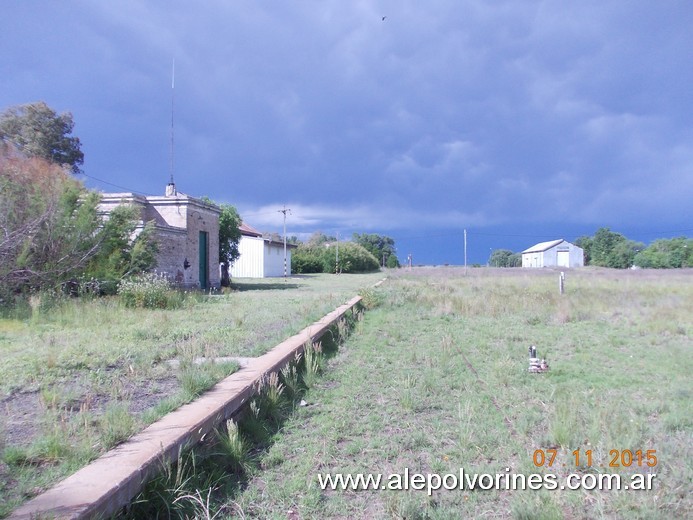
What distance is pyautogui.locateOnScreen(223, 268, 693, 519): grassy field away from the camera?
2449 millimetres

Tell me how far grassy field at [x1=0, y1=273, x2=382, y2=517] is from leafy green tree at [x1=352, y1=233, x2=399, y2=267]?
78.1 m

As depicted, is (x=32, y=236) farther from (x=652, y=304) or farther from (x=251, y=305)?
(x=652, y=304)

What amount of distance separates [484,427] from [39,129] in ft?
105

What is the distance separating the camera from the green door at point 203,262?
726 inches

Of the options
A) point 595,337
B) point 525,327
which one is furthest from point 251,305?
point 595,337

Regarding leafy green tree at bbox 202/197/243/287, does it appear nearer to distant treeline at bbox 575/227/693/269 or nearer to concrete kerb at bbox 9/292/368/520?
concrete kerb at bbox 9/292/368/520

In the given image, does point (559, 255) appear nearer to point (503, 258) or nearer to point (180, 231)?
point (503, 258)

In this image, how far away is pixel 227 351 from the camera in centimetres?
560

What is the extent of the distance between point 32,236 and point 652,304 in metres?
17.2

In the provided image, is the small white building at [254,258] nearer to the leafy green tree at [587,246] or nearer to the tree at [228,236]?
the tree at [228,236]

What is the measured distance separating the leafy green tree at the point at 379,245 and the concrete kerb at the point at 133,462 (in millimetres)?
82457

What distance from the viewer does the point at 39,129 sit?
1030 inches

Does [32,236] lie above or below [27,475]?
above

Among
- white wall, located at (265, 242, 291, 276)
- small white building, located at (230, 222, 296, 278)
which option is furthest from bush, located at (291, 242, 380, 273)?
small white building, located at (230, 222, 296, 278)
